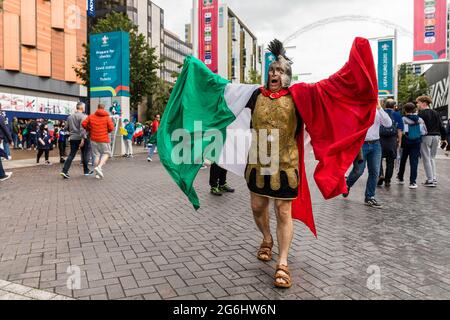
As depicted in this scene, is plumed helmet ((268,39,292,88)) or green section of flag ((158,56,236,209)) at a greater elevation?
plumed helmet ((268,39,292,88))

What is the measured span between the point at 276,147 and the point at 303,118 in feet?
1.26

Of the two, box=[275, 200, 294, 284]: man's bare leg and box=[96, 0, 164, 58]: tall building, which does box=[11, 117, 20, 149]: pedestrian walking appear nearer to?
box=[275, 200, 294, 284]: man's bare leg

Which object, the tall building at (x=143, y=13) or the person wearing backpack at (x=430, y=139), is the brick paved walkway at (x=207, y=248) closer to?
the person wearing backpack at (x=430, y=139)

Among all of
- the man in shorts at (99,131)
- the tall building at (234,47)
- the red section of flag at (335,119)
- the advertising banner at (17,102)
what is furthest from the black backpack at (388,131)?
the tall building at (234,47)

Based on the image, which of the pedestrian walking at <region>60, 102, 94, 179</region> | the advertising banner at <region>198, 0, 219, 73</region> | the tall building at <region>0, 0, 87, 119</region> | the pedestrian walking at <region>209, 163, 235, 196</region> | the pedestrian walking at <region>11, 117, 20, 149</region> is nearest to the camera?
the pedestrian walking at <region>209, 163, 235, 196</region>

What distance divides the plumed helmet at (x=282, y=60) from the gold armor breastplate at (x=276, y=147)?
16 cm

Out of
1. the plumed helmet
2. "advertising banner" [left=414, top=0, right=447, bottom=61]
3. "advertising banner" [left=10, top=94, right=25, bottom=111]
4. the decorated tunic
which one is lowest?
the decorated tunic

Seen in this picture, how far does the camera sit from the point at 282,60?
3.62m

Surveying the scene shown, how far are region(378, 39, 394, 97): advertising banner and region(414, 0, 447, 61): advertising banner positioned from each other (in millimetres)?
1615

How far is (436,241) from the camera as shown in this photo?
4691 millimetres

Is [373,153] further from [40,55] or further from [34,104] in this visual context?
[40,55]

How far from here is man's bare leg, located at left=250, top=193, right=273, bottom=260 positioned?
3797 mm

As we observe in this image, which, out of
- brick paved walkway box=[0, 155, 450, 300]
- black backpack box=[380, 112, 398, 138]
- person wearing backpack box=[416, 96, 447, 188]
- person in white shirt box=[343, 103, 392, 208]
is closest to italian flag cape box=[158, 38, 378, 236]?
brick paved walkway box=[0, 155, 450, 300]
